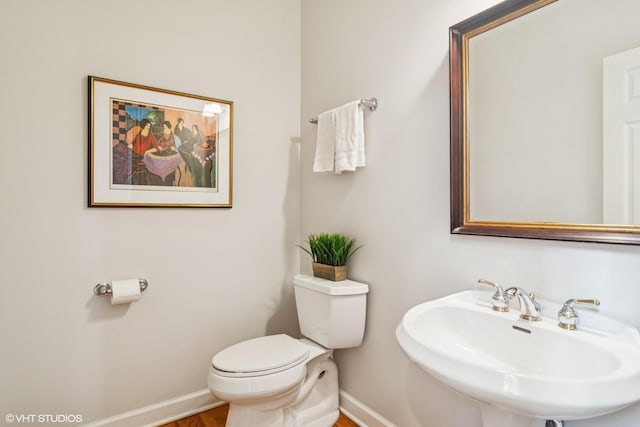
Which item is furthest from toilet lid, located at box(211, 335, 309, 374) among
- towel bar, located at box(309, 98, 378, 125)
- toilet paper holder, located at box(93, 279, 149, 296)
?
towel bar, located at box(309, 98, 378, 125)

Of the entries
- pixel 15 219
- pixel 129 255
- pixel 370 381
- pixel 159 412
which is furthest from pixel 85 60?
pixel 370 381

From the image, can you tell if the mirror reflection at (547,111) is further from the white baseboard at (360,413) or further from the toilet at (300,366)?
the white baseboard at (360,413)

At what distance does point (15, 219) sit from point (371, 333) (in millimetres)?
1690

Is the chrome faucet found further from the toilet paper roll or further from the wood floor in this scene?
the toilet paper roll

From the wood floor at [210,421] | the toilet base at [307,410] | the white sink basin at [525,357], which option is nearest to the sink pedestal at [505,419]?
the white sink basin at [525,357]

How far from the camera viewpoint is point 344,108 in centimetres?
169

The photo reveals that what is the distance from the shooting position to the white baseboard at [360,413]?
63.8 inches

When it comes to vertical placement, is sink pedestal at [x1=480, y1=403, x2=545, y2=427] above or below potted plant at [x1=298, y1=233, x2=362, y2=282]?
below

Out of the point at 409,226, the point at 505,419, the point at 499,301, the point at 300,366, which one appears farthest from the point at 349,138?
the point at 505,419

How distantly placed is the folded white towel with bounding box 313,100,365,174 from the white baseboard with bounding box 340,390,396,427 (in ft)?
3.99

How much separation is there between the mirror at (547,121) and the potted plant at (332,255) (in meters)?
0.63

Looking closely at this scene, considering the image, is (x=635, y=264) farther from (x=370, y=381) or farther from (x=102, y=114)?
(x=102, y=114)

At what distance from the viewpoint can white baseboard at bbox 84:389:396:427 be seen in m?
1.63

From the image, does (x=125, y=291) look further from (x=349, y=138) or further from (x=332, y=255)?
(x=349, y=138)
